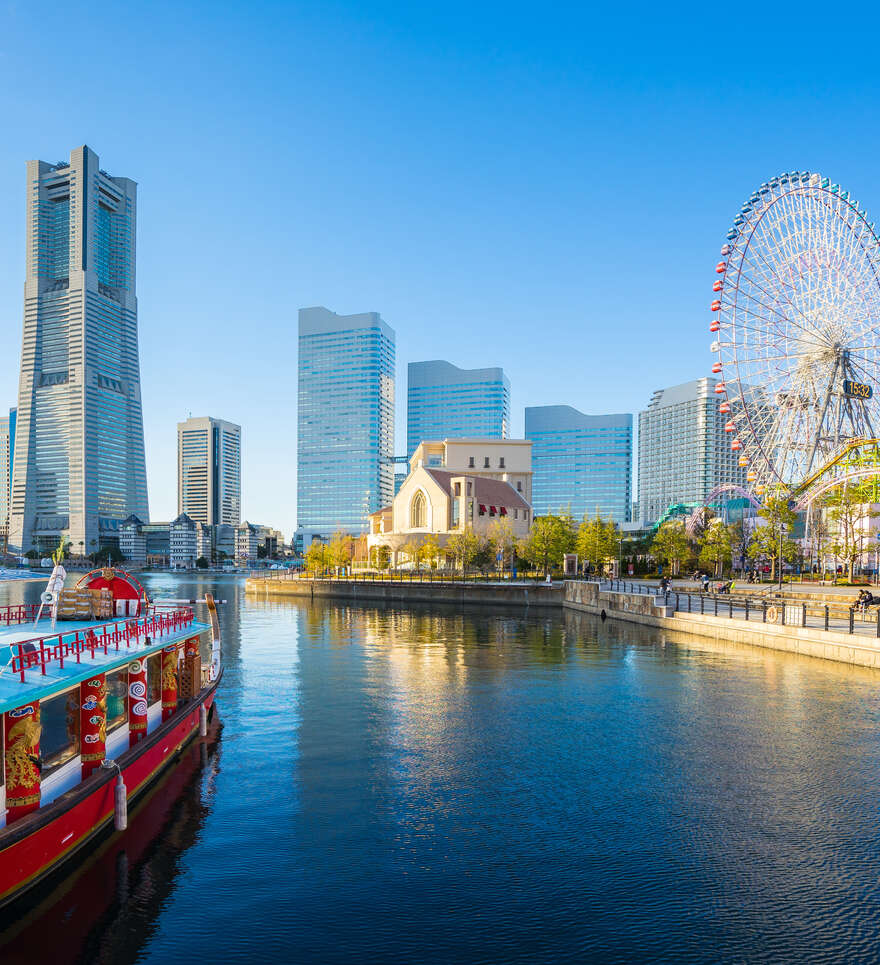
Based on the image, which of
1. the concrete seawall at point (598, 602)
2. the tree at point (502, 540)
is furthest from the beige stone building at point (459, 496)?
the concrete seawall at point (598, 602)

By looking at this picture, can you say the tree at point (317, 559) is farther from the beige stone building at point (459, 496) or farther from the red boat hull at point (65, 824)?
the red boat hull at point (65, 824)

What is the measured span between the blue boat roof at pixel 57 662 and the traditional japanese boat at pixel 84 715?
33 mm

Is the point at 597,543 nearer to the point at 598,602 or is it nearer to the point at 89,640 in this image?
the point at 598,602

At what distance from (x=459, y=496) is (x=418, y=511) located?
35.4 ft

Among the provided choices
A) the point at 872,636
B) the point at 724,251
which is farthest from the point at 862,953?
the point at 724,251

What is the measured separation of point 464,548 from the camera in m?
126

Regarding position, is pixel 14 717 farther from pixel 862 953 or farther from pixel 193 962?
pixel 862 953

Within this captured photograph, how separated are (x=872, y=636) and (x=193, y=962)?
1628 inches

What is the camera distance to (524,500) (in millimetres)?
164500

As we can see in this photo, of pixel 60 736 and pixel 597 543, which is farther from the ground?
pixel 597 543

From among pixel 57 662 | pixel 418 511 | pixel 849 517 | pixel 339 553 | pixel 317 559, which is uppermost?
pixel 418 511

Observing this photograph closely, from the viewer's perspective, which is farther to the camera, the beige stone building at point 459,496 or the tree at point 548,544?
the beige stone building at point 459,496

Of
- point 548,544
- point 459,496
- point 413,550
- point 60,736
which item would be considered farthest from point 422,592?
point 60,736

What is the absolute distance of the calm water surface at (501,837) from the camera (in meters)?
14.0
